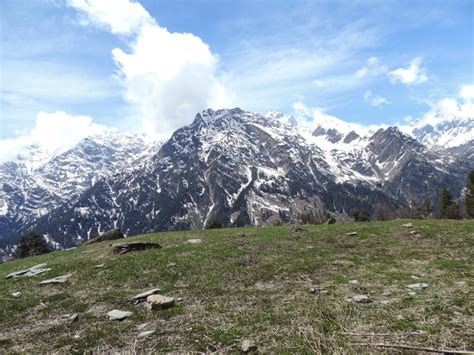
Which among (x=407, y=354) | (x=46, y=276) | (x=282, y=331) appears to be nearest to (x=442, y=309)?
(x=407, y=354)

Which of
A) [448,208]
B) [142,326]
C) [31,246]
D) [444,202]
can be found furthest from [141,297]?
[444,202]

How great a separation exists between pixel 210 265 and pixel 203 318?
360 inches

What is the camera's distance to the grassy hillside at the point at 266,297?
1294cm

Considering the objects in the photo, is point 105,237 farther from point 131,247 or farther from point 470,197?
point 470,197

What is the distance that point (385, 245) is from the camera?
91.6 ft

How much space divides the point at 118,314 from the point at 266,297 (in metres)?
6.85

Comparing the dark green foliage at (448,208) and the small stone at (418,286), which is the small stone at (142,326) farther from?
the dark green foliage at (448,208)

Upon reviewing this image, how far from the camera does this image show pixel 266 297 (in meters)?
17.9

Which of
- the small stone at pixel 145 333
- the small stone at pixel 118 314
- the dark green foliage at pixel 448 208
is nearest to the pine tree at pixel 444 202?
the dark green foliage at pixel 448 208

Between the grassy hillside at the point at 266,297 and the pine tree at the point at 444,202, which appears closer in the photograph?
the grassy hillside at the point at 266,297

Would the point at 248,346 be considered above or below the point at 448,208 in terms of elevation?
above

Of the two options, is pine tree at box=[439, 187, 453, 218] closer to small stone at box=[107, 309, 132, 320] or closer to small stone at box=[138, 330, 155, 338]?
small stone at box=[107, 309, 132, 320]

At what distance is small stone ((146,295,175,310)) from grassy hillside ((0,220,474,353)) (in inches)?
16.2

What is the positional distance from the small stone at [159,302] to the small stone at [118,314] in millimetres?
1037
